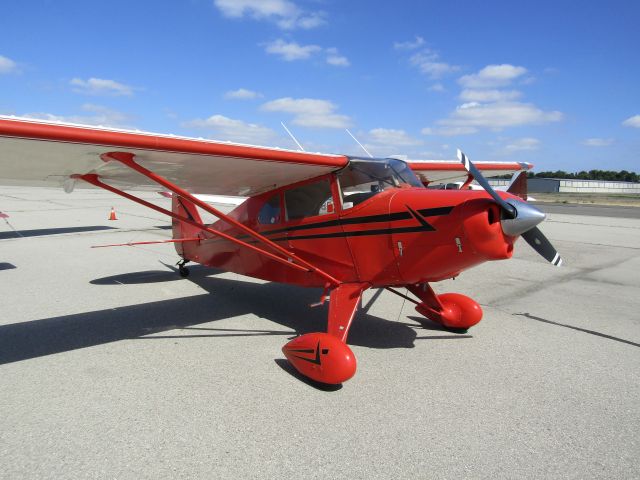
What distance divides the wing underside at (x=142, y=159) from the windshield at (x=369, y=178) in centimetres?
20

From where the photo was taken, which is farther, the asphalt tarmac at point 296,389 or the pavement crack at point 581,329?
the pavement crack at point 581,329

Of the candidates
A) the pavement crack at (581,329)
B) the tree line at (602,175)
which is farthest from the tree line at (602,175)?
the pavement crack at (581,329)

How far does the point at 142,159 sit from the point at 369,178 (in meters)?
2.38

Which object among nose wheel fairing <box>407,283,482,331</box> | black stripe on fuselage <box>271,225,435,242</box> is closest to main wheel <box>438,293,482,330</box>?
nose wheel fairing <box>407,283,482,331</box>

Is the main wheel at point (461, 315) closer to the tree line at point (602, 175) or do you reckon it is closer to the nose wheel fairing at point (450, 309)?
the nose wheel fairing at point (450, 309)

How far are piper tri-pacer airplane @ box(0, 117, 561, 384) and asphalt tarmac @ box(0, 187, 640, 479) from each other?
0.51 meters

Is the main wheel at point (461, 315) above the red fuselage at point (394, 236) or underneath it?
underneath

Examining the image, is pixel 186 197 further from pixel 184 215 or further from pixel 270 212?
pixel 184 215

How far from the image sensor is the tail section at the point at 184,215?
24.8ft

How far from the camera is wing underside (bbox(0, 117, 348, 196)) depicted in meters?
3.35

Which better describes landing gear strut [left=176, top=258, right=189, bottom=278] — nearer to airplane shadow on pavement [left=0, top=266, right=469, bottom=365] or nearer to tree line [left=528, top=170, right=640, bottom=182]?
airplane shadow on pavement [left=0, top=266, right=469, bottom=365]

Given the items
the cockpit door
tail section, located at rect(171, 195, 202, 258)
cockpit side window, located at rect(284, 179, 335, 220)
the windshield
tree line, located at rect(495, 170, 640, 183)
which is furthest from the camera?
tree line, located at rect(495, 170, 640, 183)

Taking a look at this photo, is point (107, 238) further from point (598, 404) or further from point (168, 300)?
point (598, 404)

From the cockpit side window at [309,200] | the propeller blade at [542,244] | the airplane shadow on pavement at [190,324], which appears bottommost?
the airplane shadow on pavement at [190,324]
